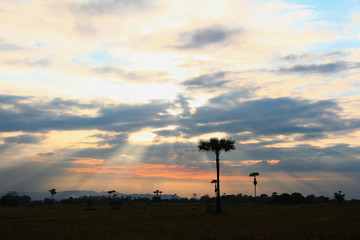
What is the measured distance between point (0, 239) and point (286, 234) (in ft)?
65.7

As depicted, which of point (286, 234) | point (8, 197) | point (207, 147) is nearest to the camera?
point (286, 234)

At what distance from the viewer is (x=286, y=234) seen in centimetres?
2348

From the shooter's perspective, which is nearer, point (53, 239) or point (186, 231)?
point (53, 239)

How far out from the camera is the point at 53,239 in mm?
22938

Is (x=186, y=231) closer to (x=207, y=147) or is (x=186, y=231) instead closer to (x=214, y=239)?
(x=214, y=239)

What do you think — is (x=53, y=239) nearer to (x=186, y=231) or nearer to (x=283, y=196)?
(x=186, y=231)

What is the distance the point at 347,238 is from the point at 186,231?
37.3 ft

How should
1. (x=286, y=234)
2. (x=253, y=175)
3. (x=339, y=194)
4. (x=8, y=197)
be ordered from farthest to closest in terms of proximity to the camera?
(x=8, y=197), (x=253, y=175), (x=339, y=194), (x=286, y=234)

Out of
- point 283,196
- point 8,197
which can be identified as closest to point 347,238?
point 283,196

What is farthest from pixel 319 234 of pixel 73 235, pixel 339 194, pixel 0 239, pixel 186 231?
pixel 339 194

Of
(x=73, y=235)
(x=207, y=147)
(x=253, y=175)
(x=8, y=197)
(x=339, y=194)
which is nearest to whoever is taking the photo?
(x=73, y=235)

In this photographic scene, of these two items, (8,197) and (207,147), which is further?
(8,197)

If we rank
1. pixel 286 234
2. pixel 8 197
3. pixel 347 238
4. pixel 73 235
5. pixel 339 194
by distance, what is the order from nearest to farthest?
pixel 347 238 → pixel 286 234 → pixel 73 235 → pixel 339 194 → pixel 8 197

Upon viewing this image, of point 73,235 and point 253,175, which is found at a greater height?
point 253,175
